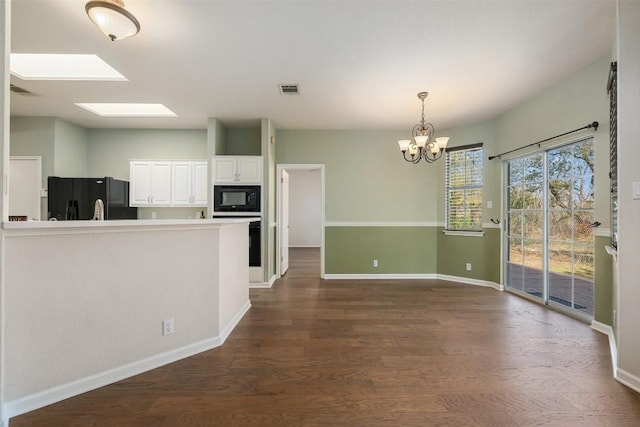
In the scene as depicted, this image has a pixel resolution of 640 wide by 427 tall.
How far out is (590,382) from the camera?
2.14 m

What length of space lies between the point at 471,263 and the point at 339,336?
10.7ft

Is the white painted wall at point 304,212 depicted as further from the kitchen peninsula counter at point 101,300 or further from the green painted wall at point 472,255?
the kitchen peninsula counter at point 101,300

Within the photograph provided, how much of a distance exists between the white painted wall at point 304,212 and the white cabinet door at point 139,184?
552cm

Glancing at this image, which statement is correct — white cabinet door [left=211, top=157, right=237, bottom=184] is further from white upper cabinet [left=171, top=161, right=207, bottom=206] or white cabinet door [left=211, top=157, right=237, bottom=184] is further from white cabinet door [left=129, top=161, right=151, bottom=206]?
white cabinet door [left=129, top=161, right=151, bottom=206]

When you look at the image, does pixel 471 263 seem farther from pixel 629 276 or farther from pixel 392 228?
pixel 629 276

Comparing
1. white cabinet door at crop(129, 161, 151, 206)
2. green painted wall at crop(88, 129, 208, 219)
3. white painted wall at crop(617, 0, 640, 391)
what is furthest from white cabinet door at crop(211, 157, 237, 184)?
white painted wall at crop(617, 0, 640, 391)

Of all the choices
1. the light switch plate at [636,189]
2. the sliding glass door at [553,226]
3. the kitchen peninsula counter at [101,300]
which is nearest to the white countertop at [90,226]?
the kitchen peninsula counter at [101,300]

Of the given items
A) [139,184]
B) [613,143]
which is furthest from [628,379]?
[139,184]

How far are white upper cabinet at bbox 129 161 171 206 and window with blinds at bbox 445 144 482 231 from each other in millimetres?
5048

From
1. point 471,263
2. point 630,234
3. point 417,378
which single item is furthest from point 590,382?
point 471,263

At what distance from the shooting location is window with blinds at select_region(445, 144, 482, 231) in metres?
5.08

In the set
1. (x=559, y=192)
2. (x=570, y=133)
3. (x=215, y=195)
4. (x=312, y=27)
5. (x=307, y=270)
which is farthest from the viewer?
(x=307, y=270)

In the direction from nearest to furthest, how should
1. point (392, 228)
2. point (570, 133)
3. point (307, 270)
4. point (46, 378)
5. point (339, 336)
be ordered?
point (46, 378)
point (339, 336)
point (570, 133)
point (392, 228)
point (307, 270)

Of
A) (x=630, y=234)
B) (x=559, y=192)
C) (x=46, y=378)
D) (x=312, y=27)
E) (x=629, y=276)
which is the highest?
(x=312, y=27)
